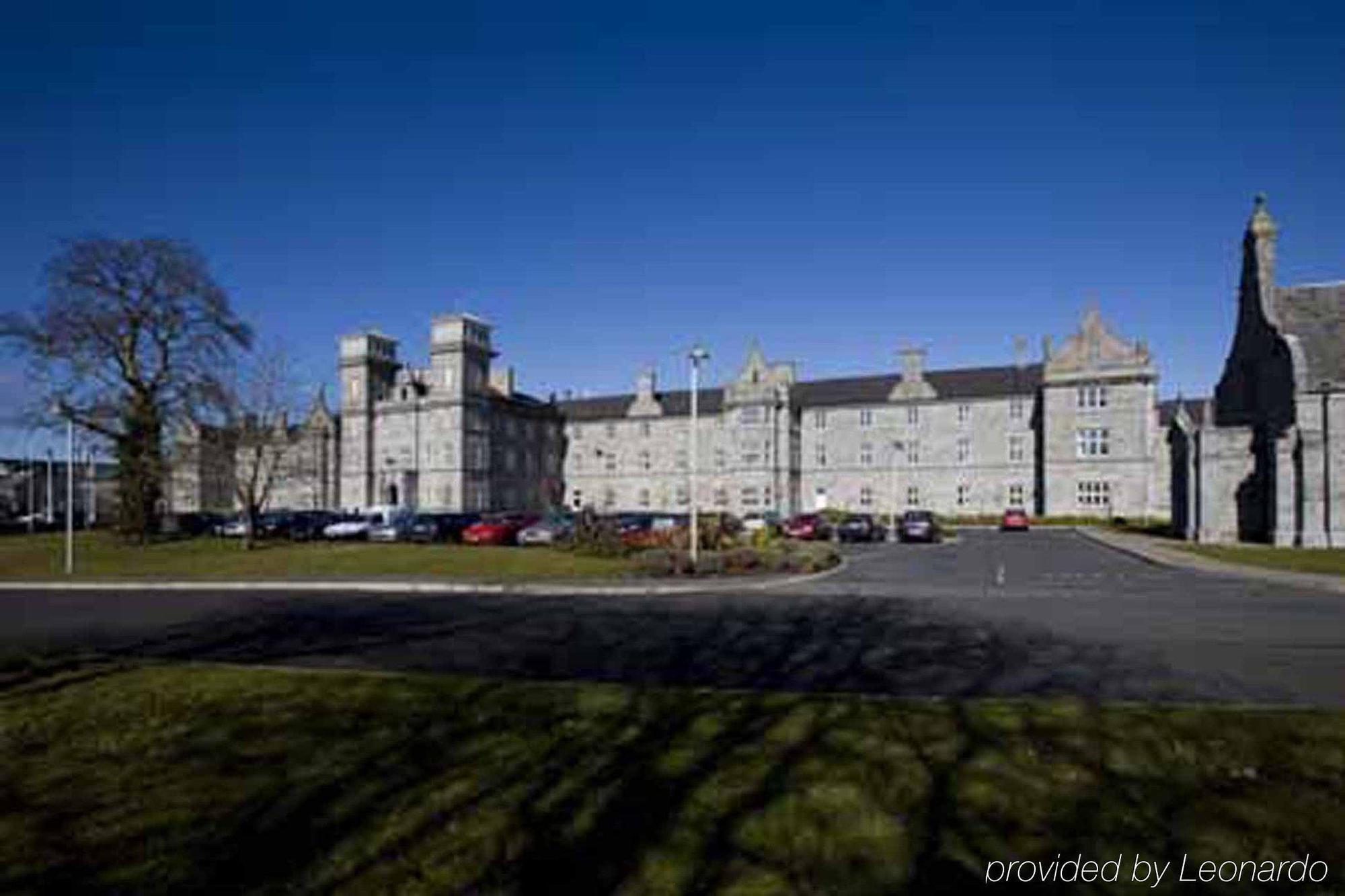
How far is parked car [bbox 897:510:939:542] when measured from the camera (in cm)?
4272

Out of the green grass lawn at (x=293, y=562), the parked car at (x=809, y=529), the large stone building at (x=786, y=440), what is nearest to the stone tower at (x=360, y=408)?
the large stone building at (x=786, y=440)

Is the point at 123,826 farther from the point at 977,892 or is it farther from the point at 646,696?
the point at 977,892

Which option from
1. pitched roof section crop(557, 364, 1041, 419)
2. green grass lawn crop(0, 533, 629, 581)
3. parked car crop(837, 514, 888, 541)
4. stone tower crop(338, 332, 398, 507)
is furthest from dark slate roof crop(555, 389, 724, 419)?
green grass lawn crop(0, 533, 629, 581)

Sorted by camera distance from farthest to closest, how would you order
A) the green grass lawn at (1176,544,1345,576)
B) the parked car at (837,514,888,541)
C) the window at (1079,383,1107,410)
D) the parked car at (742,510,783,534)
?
the window at (1079,383,1107,410) < the parked car at (837,514,888,541) < the parked car at (742,510,783,534) < the green grass lawn at (1176,544,1345,576)

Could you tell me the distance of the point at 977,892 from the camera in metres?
4.15

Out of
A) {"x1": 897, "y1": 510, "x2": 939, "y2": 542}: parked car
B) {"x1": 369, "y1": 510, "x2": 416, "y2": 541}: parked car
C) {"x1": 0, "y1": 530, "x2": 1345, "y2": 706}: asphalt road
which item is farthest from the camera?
{"x1": 897, "y1": 510, "x2": 939, "y2": 542}: parked car

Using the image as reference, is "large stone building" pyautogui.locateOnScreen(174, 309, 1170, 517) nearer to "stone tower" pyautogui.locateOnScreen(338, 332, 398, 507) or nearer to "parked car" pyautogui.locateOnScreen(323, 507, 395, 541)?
"stone tower" pyautogui.locateOnScreen(338, 332, 398, 507)

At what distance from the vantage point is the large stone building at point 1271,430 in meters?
34.7

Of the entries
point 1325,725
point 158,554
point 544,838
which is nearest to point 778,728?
point 544,838

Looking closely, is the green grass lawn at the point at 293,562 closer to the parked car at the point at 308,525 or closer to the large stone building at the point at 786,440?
the parked car at the point at 308,525

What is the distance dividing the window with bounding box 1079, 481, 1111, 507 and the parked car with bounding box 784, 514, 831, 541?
29.6 metres

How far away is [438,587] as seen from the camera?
20406mm

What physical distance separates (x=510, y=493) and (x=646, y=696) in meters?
71.9

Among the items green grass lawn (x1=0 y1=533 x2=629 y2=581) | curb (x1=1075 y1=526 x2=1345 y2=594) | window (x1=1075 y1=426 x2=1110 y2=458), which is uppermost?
window (x1=1075 y1=426 x2=1110 y2=458)
